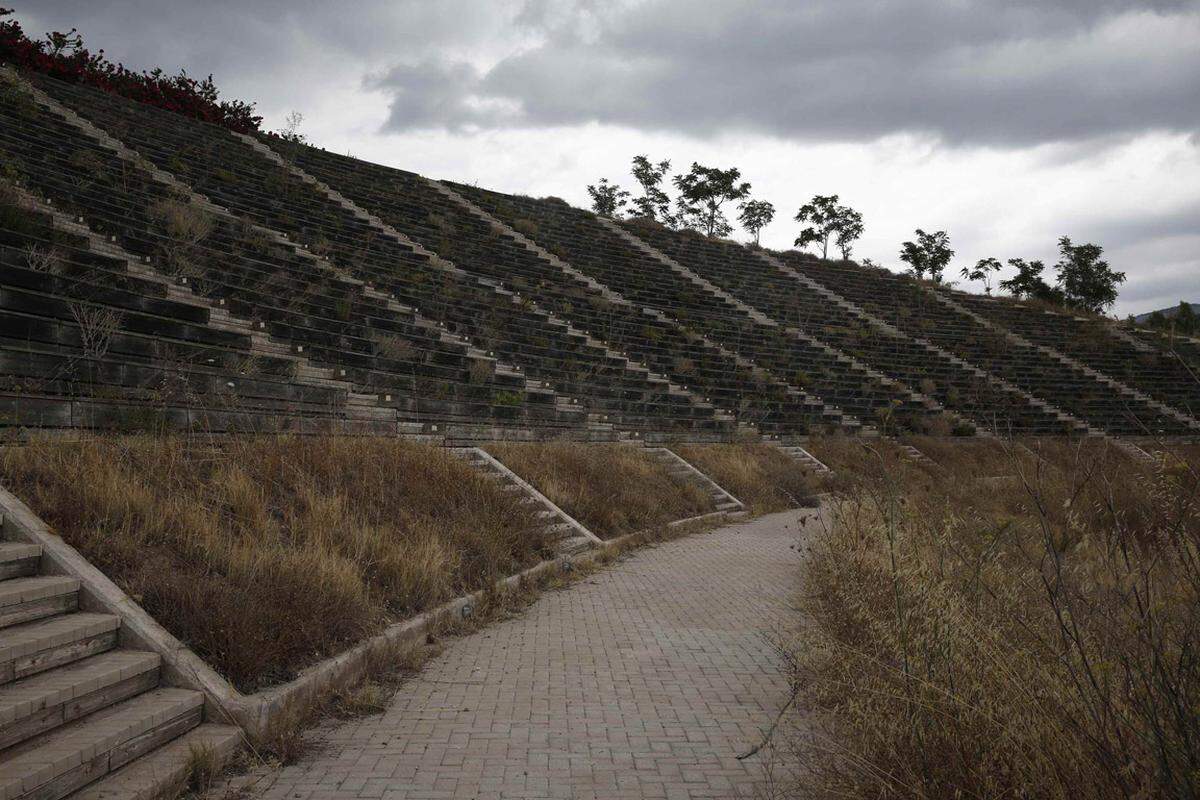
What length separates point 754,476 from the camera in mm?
19766

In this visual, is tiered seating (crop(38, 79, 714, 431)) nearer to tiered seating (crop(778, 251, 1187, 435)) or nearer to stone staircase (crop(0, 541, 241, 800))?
stone staircase (crop(0, 541, 241, 800))

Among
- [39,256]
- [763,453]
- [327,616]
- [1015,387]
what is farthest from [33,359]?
[1015,387]

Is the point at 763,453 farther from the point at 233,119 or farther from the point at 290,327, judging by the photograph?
the point at 233,119

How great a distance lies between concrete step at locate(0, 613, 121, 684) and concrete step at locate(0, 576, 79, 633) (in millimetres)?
55

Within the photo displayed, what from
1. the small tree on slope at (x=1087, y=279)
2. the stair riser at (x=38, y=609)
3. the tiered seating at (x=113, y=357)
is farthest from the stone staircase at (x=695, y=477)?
the small tree on slope at (x=1087, y=279)

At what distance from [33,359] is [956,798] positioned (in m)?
9.42

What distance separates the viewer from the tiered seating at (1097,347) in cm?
3794

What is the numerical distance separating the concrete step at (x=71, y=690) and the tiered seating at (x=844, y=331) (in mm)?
30024

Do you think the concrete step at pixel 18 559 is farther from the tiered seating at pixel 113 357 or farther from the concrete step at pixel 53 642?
the tiered seating at pixel 113 357

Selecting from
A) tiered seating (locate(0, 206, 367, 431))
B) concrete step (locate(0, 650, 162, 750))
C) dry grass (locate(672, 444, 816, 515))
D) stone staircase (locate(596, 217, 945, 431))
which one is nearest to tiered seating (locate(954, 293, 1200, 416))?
stone staircase (locate(596, 217, 945, 431))

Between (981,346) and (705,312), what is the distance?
16151 millimetres

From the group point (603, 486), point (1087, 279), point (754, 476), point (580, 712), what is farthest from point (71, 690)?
point (1087, 279)

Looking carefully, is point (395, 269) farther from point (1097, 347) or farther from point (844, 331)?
point (1097, 347)

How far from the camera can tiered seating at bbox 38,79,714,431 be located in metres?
21.2
